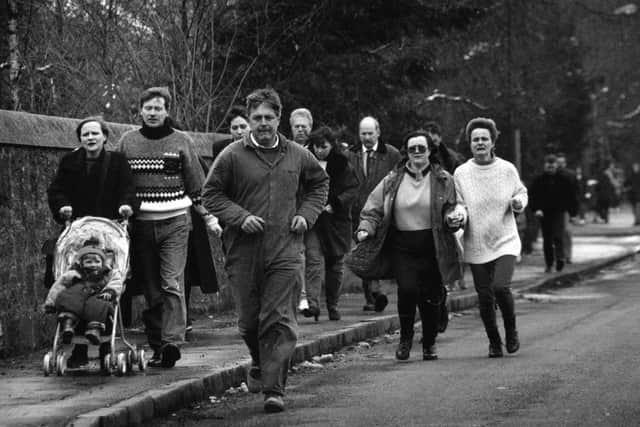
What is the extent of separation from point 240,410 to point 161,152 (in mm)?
2275

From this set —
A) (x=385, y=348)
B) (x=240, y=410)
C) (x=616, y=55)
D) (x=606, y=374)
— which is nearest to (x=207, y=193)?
(x=240, y=410)

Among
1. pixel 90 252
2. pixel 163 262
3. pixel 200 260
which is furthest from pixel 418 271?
pixel 90 252

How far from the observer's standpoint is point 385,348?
13.0m

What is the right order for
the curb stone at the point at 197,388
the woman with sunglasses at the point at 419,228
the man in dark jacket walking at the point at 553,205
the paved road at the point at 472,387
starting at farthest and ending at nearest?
the man in dark jacket walking at the point at 553,205 < the woman with sunglasses at the point at 419,228 < the paved road at the point at 472,387 < the curb stone at the point at 197,388

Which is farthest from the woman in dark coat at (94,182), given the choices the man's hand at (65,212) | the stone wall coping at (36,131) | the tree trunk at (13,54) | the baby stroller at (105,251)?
the tree trunk at (13,54)

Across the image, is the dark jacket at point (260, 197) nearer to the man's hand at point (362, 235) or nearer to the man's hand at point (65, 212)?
the man's hand at point (65, 212)

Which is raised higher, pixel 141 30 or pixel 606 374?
pixel 141 30

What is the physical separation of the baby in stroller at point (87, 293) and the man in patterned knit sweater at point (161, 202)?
0.76 metres

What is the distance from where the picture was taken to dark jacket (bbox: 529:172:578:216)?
2378cm

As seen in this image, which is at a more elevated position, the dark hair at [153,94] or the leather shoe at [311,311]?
the dark hair at [153,94]

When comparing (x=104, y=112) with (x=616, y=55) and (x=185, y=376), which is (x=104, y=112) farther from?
(x=616, y=55)

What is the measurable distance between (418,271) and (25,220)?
299 cm

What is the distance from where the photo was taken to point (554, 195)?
939 inches

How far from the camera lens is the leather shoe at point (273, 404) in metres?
8.91
